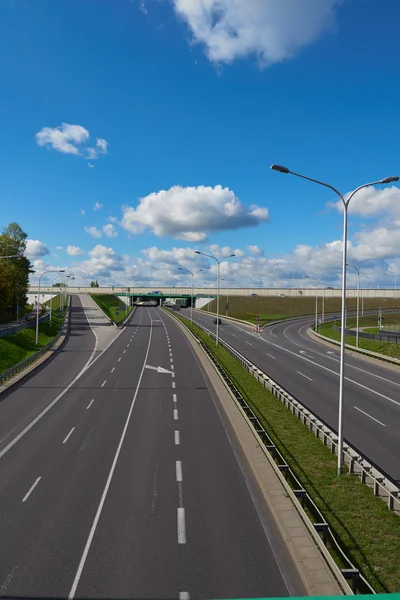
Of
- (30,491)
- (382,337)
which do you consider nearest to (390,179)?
(30,491)

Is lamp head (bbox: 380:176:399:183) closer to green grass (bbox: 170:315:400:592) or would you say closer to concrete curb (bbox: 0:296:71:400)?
green grass (bbox: 170:315:400:592)

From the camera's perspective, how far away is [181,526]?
12289mm

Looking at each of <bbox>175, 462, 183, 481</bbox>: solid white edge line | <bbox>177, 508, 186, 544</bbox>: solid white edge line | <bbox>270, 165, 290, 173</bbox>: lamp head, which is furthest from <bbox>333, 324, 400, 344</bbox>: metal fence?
<bbox>177, 508, 186, 544</bbox>: solid white edge line

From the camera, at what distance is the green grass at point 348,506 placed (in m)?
10.3

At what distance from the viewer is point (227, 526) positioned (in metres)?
12.3

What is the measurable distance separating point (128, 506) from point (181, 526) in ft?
6.82

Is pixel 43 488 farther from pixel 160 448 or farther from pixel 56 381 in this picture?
pixel 56 381

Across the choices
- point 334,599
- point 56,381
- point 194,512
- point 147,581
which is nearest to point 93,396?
point 56,381

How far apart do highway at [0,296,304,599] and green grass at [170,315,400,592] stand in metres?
1.79

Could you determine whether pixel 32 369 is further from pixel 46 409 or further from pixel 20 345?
pixel 46 409

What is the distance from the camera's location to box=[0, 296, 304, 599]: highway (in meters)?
9.90

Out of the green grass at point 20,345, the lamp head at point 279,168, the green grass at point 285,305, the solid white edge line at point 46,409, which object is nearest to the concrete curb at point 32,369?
the green grass at point 20,345

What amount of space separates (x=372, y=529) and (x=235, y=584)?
14.7 ft

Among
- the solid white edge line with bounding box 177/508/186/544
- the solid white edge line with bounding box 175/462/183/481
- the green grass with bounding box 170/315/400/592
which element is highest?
the green grass with bounding box 170/315/400/592
